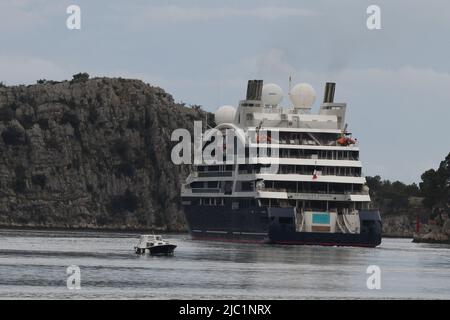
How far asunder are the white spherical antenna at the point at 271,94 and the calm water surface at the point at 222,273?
3281cm

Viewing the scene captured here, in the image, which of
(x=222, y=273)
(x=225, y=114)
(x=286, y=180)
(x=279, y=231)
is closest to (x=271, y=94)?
(x=225, y=114)

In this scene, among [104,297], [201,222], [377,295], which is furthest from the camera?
[201,222]

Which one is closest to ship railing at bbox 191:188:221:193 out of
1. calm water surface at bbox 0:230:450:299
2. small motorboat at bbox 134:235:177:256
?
calm water surface at bbox 0:230:450:299

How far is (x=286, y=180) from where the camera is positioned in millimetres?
152250

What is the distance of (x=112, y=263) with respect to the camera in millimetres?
111688

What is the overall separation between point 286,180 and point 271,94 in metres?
Result: 23.2

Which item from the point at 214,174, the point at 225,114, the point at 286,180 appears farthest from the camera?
the point at 225,114

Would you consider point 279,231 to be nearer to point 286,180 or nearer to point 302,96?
point 286,180

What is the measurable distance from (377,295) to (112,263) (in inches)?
1252
